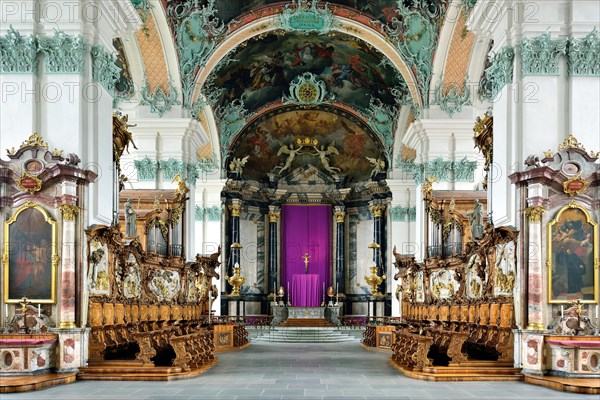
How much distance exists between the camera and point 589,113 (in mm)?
12211

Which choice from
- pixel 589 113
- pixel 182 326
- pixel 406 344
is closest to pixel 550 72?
pixel 589 113

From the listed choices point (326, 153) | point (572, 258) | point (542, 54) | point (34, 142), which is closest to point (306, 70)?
point (326, 153)

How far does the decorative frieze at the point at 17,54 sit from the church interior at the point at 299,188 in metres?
0.03

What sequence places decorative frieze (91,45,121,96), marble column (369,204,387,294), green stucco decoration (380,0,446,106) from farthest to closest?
1. marble column (369,204,387,294)
2. green stucco decoration (380,0,446,106)
3. decorative frieze (91,45,121,96)

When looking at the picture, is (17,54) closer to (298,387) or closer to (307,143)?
(298,387)

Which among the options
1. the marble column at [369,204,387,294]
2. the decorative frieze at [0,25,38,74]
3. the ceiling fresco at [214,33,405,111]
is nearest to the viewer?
the decorative frieze at [0,25,38,74]

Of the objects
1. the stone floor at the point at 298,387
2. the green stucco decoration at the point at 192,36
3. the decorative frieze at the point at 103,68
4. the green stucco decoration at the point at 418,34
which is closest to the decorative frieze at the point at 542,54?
the stone floor at the point at 298,387

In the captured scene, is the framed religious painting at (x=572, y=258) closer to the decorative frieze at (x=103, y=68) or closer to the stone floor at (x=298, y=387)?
the stone floor at (x=298, y=387)

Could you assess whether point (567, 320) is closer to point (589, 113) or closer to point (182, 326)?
point (589, 113)

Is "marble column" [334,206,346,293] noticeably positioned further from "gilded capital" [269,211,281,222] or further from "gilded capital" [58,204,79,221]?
"gilded capital" [58,204,79,221]

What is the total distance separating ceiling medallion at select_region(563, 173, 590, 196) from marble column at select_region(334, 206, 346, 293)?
19880 mm

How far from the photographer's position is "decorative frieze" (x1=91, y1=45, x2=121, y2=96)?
12523 millimetres

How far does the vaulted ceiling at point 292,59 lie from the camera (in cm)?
1952

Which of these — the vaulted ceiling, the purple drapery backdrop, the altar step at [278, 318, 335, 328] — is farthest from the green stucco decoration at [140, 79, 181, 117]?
the purple drapery backdrop
